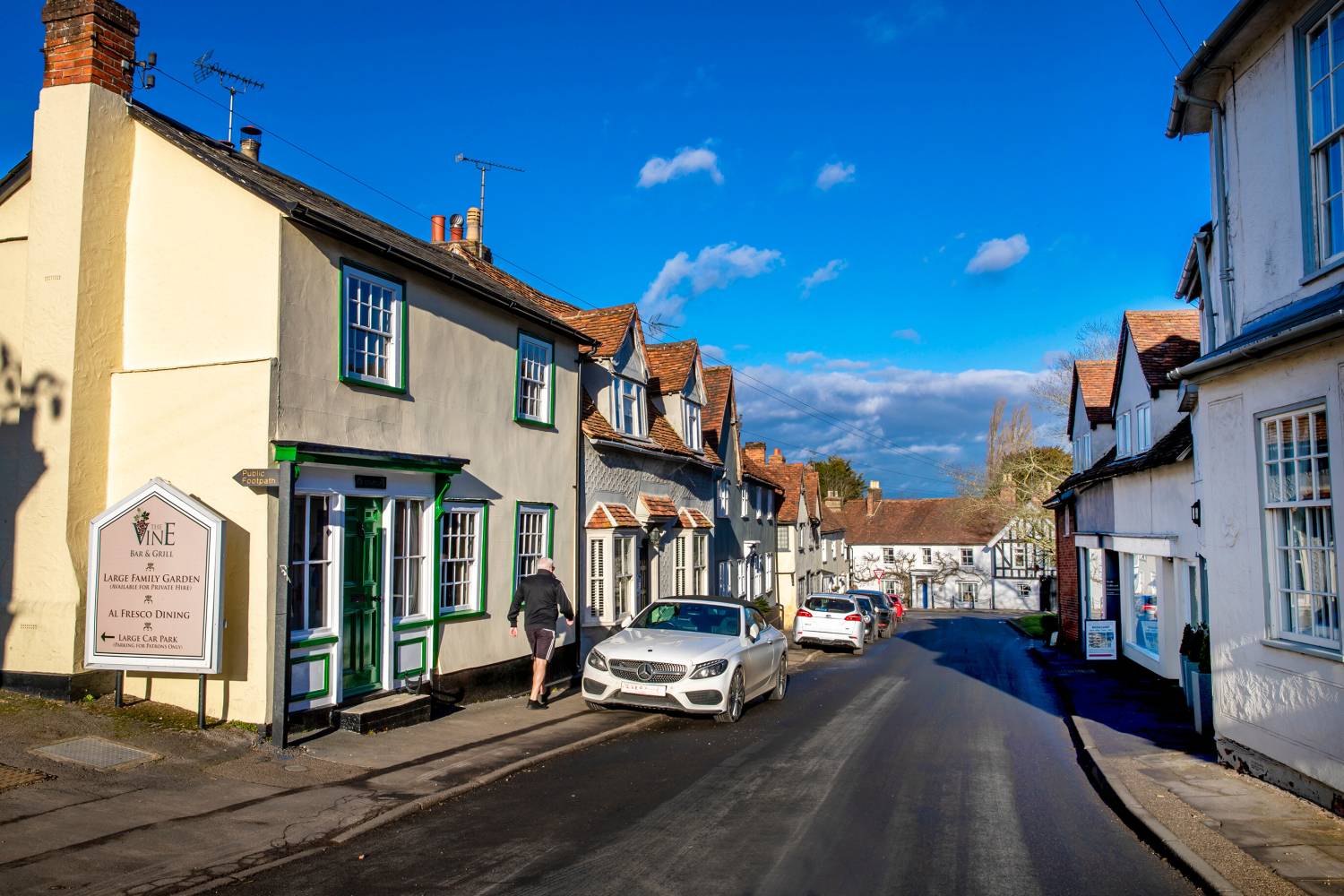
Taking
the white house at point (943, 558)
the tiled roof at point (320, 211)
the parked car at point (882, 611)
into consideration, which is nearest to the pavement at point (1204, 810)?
the tiled roof at point (320, 211)

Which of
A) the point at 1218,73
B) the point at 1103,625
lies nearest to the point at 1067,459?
the point at 1103,625

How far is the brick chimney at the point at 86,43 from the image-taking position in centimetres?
1091

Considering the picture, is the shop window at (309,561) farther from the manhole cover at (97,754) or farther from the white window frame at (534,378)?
the white window frame at (534,378)

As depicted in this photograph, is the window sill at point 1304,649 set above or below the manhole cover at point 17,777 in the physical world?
above

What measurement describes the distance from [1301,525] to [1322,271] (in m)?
2.20

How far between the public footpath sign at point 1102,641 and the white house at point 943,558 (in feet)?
158

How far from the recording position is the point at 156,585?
973 cm

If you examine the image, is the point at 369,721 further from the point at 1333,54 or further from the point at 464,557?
the point at 1333,54

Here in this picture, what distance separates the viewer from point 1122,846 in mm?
7234

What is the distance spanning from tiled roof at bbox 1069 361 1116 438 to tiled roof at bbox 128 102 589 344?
1381 cm

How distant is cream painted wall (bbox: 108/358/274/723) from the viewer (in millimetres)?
10047

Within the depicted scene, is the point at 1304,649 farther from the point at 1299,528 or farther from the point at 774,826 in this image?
the point at 774,826

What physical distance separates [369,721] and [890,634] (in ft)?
105

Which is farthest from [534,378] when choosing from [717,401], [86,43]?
[717,401]
